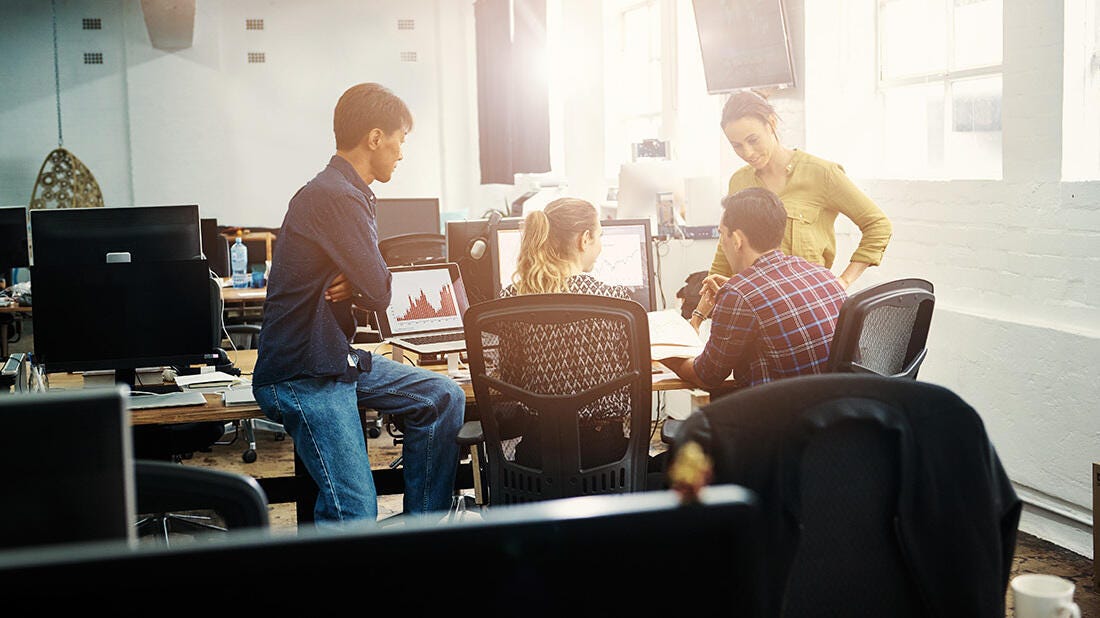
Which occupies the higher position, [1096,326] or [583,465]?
[1096,326]

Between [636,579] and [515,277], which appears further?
[515,277]

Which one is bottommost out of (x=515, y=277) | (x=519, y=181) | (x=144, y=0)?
(x=515, y=277)

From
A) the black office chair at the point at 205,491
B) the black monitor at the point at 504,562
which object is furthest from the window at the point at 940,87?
the black monitor at the point at 504,562

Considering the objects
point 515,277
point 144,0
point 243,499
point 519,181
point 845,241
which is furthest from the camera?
point 519,181

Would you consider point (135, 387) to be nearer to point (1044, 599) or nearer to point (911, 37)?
point (1044, 599)

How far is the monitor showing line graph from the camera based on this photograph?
11.1 feet

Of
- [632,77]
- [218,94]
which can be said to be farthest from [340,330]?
[218,94]

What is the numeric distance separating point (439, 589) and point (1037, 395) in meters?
3.54

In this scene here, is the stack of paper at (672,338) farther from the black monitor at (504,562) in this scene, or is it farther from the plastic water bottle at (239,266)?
the plastic water bottle at (239,266)

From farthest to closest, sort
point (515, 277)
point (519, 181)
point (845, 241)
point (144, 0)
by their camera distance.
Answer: point (519, 181)
point (144, 0)
point (845, 241)
point (515, 277)

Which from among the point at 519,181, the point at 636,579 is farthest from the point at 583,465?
the point at 519,181

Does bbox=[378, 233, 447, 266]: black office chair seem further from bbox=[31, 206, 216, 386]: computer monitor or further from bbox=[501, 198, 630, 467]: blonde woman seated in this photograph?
bbox=[501, 198, 630, 467]: blonde woman seated

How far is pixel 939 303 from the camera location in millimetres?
4199

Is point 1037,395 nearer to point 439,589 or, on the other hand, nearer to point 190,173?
point 439,589
